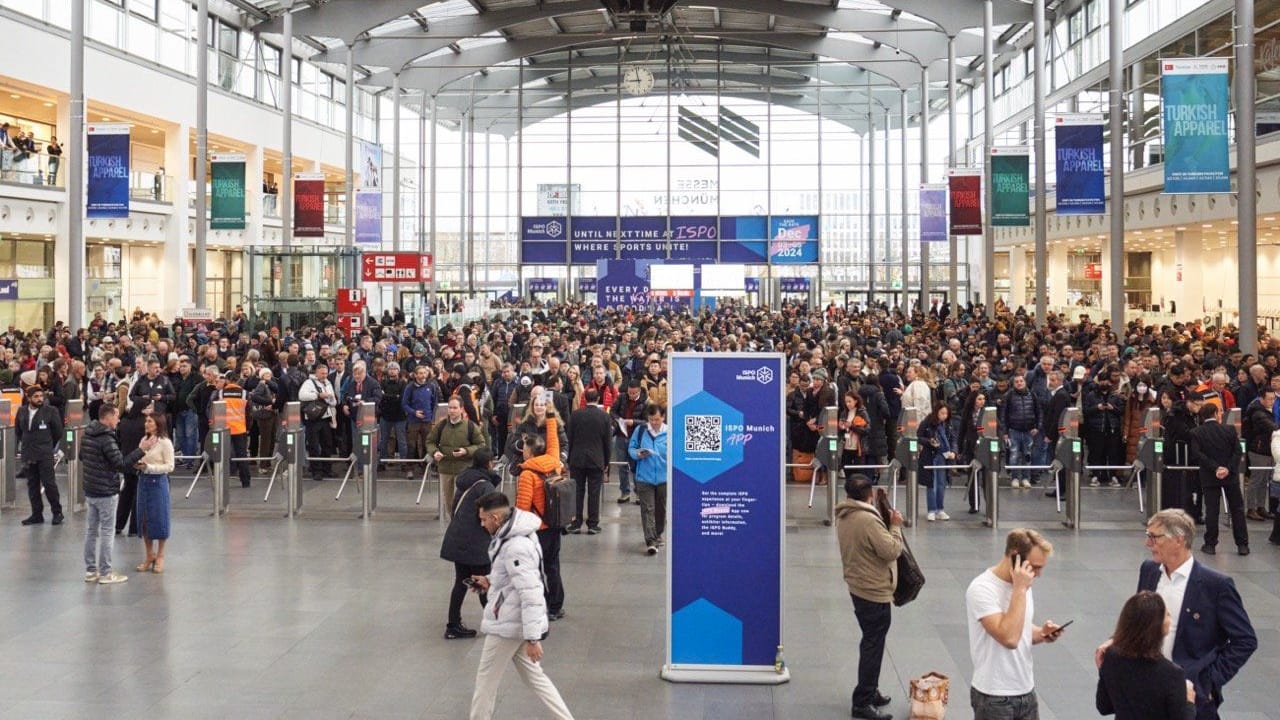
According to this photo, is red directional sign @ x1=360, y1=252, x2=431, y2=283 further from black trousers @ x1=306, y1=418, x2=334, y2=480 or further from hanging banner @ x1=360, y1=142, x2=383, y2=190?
black trousers @ x1=306, y1=418, x2=334, y2=480

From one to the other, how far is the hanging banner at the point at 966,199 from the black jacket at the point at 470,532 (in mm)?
26821

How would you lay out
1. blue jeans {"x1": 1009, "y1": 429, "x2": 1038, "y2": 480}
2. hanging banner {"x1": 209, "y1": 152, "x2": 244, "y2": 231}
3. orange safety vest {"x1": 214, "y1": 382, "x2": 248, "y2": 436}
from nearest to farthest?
blue jeans {"x1": 1009, "y1": 429, "x2": 1038, "y2": 480}
orange safety vest {"x1": 214, "y1": 382, "x2": 248, "y2": 436}
hanging banner {"x1": 209, "y1": 152, "x2": 244, "y2": 231}

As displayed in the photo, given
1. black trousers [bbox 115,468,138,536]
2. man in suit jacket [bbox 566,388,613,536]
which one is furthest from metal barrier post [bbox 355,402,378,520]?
man in suit jacket [bbox 566,388,613,536]

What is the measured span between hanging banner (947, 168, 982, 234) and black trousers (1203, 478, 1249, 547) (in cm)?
2224

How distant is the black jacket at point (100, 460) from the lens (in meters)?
10.6

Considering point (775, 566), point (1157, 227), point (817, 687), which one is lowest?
point (817, 687)

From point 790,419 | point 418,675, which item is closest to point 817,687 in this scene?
point 418,675

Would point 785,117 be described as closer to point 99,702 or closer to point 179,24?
point 179,24

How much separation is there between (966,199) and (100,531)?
27.0m

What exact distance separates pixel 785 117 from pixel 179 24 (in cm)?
2191

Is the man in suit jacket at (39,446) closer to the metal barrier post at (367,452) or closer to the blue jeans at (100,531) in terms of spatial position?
the blue jeans at (100,531)

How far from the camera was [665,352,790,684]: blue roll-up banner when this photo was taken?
313 inches

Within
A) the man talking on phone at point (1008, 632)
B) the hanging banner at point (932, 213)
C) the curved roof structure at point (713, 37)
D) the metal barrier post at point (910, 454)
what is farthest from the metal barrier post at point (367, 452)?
the curved roof structure at point (713, 37)

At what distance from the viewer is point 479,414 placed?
15.1 metres
